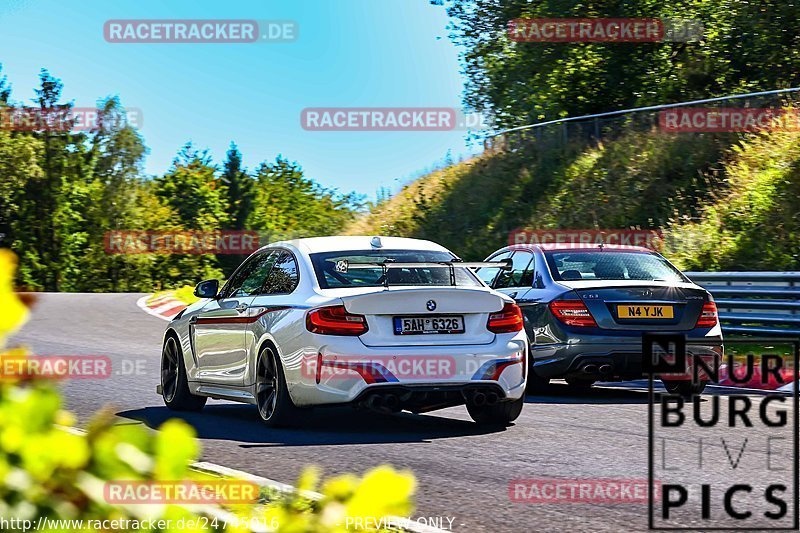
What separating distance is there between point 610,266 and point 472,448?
14.9 ft

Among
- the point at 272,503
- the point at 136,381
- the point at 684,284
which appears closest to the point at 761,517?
the point at 272,503

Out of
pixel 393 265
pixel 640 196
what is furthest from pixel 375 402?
pixel 640 196

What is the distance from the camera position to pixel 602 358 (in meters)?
11.7

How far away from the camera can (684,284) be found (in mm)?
12148

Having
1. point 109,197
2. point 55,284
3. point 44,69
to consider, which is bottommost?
point 55,284

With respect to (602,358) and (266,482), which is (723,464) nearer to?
(266,482)

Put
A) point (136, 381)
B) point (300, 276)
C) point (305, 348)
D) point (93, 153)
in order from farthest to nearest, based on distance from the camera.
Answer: point (93, 153)
point (136, 381)
point (300, 276)
point (305, 348)

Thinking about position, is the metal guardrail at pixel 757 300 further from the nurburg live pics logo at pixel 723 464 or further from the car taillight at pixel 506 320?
the car taillight at pixel 506 320

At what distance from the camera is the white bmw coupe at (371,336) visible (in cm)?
885

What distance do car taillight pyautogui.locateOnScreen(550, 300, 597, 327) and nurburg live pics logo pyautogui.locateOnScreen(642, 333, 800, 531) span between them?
47.9 inches

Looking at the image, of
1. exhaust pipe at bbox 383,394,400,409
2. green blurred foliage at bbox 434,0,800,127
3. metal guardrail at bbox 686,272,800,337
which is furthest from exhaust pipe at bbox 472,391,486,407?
green blurred foliage at bbox 434,0,800,127

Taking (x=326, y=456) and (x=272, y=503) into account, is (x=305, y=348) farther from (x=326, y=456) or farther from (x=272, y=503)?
(x=272, y=503)

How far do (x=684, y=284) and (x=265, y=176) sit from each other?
5198 inches

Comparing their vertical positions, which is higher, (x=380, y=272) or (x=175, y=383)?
(x=380, y=272)
